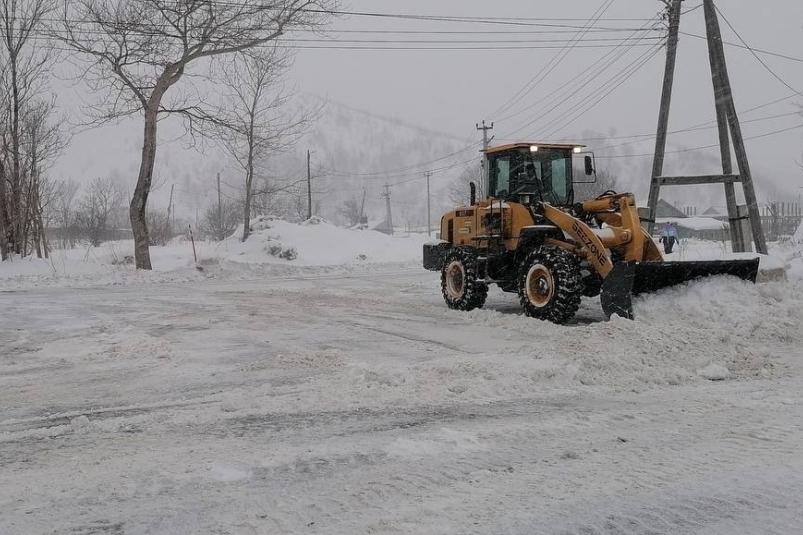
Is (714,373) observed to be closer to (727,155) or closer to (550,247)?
(550,247)

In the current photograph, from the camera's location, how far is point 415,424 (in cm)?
409

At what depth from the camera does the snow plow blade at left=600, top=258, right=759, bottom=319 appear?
753 cm

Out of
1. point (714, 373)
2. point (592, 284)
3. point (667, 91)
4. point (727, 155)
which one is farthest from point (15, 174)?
point (714, 373)

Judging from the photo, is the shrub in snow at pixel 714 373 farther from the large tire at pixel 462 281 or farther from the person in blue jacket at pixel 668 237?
the person in blue jacket at pixel 668 237

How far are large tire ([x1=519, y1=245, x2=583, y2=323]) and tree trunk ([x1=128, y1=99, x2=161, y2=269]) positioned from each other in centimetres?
1475

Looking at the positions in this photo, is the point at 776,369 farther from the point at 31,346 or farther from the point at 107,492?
the point at 31,346

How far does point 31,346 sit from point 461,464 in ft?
20.1

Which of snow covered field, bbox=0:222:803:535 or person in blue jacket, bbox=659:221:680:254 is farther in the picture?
person in blue jacket, bbox=659:221:680:254

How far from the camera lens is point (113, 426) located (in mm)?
4160

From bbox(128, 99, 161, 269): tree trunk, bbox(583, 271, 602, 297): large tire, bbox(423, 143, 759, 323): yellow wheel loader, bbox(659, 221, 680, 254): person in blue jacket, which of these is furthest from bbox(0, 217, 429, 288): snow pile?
bbox(583, 271, 602, 297): large tire

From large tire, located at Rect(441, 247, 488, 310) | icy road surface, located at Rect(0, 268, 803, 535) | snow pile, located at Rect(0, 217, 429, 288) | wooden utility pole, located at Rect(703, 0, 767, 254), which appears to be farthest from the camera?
snow pile, located at Rect(0, 217, 429, 288)

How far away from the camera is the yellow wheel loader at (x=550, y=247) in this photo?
314 inches

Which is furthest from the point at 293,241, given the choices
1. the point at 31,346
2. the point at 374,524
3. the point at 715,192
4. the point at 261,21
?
the point at 715,192

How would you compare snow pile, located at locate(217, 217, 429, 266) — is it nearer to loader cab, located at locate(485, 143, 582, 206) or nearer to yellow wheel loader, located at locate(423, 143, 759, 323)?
yellow wheel loader, located at locate(423, 143, 759, 323)
